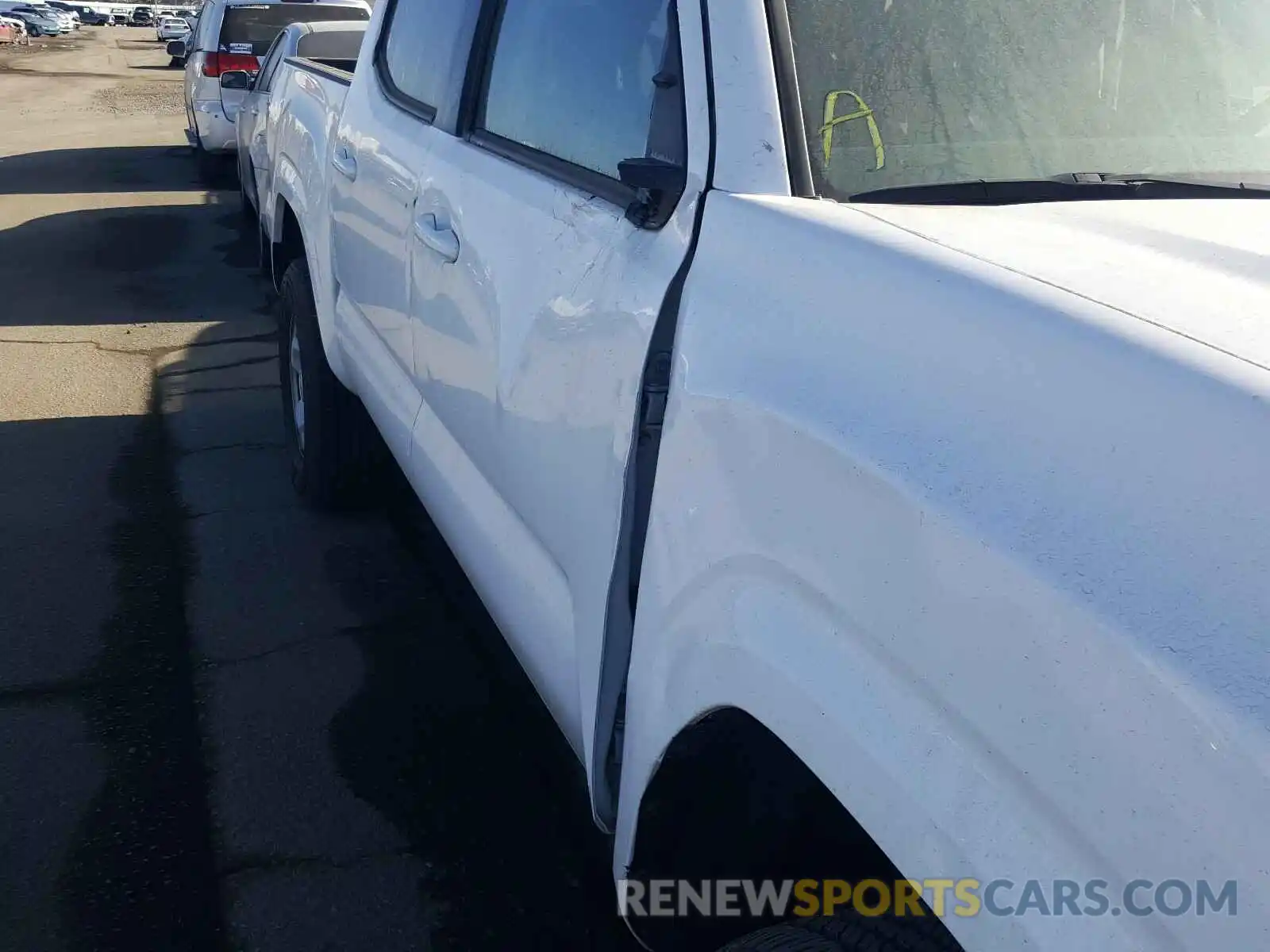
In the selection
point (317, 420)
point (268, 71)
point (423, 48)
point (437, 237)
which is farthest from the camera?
point (268, 71)

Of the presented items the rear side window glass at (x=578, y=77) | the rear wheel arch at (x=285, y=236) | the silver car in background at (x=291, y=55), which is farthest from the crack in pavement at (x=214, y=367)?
the rear side window glass at (x=578, y=77)

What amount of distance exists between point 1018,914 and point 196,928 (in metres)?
2.09

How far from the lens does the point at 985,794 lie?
1.11 meters

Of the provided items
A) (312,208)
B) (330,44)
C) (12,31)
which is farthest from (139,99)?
(12,31)

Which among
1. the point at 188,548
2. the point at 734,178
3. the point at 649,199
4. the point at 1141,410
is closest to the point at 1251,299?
the point at 1141,410

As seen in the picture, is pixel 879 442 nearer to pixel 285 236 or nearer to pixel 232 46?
pixel 285 236

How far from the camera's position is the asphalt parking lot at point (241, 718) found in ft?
9.05

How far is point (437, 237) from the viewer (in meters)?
2.70

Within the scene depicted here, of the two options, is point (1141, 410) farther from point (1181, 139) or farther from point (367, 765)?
point (367, 765)

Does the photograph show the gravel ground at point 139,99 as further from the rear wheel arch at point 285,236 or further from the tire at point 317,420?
the tire at point 317,420

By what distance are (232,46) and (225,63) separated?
0.18 meters

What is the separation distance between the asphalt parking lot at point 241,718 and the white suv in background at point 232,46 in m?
7.61

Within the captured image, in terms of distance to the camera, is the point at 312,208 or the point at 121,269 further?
the point at 121,269

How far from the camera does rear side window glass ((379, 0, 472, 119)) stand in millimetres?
3082
